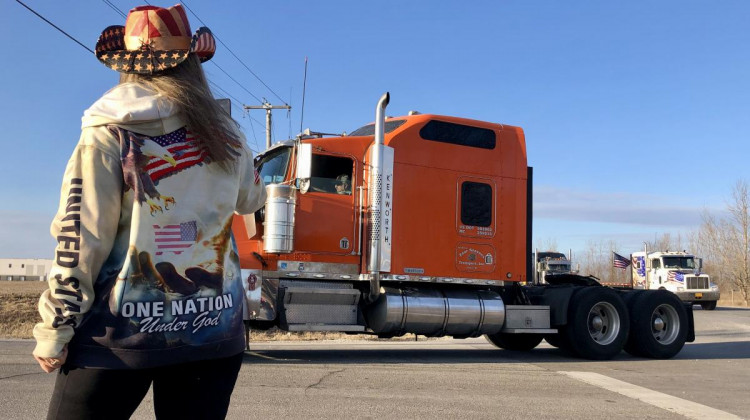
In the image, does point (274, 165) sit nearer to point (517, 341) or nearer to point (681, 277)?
point (517, 341)

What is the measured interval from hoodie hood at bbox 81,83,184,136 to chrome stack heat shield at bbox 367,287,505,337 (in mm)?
7800

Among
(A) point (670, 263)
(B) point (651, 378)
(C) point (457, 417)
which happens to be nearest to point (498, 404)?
(C) point (457, 417)

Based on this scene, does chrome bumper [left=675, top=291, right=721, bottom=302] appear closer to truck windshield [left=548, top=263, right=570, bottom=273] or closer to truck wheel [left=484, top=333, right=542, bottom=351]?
truck windshield [left=548, top=263, right=570, bottom=273]

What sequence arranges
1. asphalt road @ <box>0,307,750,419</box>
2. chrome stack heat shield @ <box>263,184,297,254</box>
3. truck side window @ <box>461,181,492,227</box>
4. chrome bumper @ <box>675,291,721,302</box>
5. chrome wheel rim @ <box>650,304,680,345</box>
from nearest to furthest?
asphalt road @ <box>0,307,750,419</box> → chrome stack heat shield @ <box>263,184,297,254</box> → truck side window @ <box>461,181,492,227</box> → chrome wheel rim @ <box>650,304,680,345</box> → chrome bumper @ <box>675,291,721,302</box>

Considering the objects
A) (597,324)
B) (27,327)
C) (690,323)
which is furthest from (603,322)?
(27,327)

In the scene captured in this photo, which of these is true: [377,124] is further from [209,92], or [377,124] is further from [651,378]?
[209,92]

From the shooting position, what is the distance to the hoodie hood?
185cm

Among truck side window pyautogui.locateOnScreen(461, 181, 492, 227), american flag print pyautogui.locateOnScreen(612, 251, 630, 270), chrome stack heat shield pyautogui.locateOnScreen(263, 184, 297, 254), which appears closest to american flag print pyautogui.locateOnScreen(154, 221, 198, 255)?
chrome stack heat shield pyautogui.locateOnScreen(263, 184, 297, 254)

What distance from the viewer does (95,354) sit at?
1.78 meters

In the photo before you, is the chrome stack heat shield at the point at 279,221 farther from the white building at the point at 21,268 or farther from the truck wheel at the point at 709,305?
the white building at the point at 21,268

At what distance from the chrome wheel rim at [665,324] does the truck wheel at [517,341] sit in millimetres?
2025

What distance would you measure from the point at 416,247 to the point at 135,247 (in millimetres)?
8286

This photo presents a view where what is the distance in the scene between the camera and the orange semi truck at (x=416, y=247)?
9.20 metres

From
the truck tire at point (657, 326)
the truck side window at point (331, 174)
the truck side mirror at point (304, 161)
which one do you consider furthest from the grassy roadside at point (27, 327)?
the truck tire at point (657, 326)
